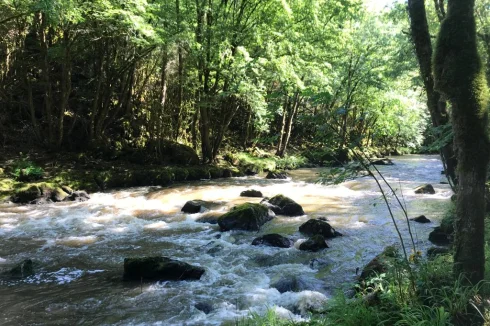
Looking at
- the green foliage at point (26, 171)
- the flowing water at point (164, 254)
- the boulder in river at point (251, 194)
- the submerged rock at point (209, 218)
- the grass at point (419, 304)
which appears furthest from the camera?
the boulder in river at point (251, 194)

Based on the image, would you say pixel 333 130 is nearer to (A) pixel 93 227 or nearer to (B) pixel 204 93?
(A) pixel 93 227

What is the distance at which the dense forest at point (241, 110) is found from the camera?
387cm

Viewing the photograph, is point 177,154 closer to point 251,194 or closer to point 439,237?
point 251,194

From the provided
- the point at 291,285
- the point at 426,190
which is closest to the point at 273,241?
the point at 291,285

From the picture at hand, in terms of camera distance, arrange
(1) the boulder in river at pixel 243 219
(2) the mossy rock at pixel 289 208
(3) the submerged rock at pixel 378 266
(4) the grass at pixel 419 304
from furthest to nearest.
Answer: (2) the mossy rock at pixel 289 208 → (1) the boulder in river at pixel 243 219 → (3) the submerged rock at pixel 378 266 → (4) the grass at pixel 419 304

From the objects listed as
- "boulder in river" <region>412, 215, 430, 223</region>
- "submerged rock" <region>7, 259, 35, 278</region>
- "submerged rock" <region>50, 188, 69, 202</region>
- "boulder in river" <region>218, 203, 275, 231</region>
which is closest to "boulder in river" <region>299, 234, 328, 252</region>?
"boulder in river" <region>218, 203, 275, 231</region>

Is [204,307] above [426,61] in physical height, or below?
below

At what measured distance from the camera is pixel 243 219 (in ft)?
33.4

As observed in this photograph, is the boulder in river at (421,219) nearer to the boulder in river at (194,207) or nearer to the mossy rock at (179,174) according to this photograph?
the boulder in river at (194,207)

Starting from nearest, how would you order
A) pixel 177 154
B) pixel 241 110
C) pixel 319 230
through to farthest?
pixel 319 230 < pixel 177 154 < pixel 241 110

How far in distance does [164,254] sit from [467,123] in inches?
252

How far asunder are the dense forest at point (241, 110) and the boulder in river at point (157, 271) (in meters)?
0.04

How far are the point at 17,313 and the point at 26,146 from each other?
13530mm

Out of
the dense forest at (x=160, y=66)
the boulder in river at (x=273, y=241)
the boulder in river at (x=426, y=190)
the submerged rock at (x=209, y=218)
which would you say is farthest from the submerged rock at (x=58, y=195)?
the boulder in river at (x=426, y=190)
